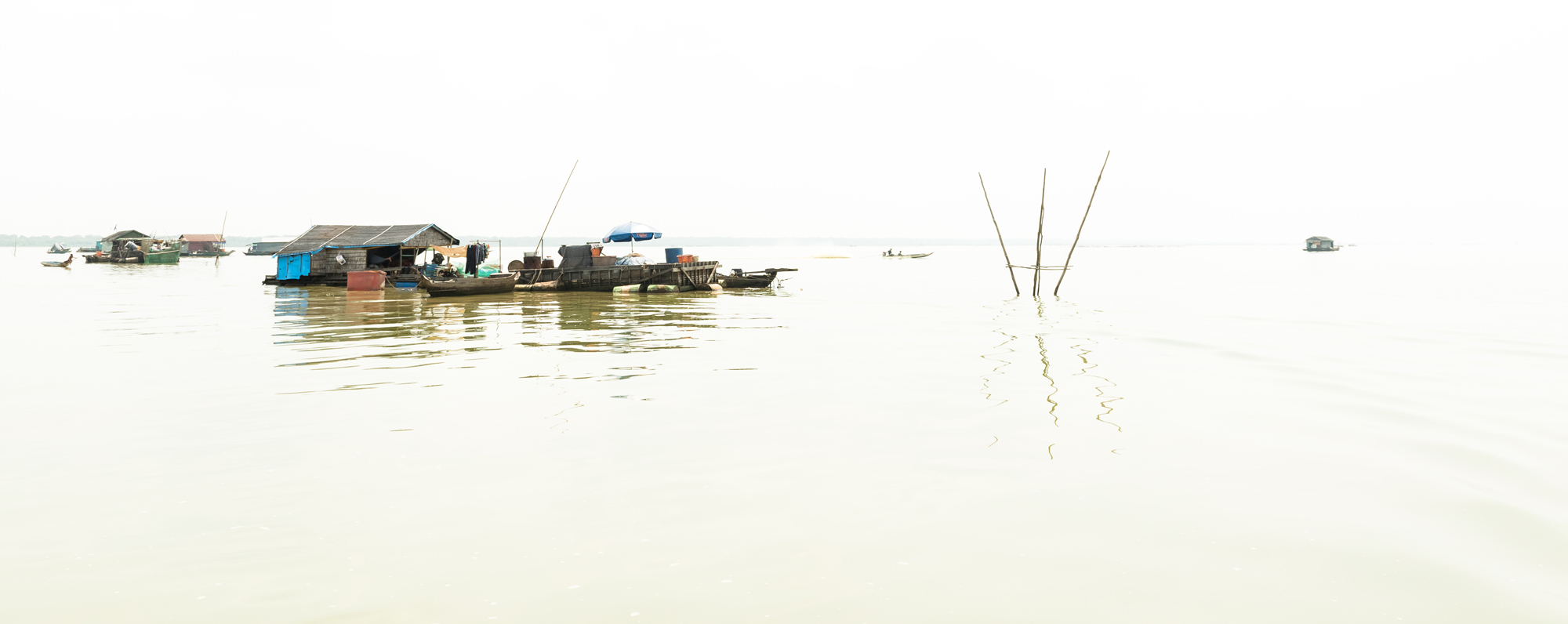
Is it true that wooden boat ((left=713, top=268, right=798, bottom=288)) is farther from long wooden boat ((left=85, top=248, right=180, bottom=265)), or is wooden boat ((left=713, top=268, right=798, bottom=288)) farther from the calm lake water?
long wooden boat ((left=85, top=248, right=180, bottom=265))

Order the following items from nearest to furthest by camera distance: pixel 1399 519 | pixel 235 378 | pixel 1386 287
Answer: pixel 1399 519, pixel 235 378, pixel 1386 287

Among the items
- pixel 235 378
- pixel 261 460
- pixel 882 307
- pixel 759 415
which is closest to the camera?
pixel 261 460

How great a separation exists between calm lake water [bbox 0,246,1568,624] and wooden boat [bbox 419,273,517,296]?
16.3 m

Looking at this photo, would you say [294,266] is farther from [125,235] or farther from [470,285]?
[125,235]

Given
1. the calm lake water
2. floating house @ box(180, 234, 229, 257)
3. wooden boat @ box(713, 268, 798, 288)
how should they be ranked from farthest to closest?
floating house @ box(180, 234, 229, 257) < wooden boat @ box(713, 268, 798, 288) < the calm lake water

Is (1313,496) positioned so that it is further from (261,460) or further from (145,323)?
(145,323)

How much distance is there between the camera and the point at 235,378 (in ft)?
36.2

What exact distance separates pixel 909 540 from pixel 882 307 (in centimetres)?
2343

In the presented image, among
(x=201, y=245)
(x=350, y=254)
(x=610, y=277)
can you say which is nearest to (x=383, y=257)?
(x=350, y=254)

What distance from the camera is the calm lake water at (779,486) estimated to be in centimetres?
403

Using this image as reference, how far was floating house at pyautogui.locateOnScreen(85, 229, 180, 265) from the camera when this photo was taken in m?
75.9

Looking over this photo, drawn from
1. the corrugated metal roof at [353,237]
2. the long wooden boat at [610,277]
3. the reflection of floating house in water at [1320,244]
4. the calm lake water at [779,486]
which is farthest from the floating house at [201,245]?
the reflection of floating house in water at [1320,244]

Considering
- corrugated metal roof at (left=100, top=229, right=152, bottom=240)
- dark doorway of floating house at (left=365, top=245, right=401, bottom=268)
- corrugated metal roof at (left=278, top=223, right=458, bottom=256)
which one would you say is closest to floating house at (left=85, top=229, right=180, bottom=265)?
corrugated metal roof at (left=100, top=229, right=152, bottom=240)

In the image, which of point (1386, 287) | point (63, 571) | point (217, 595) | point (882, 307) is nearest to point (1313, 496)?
point (217, 595)
